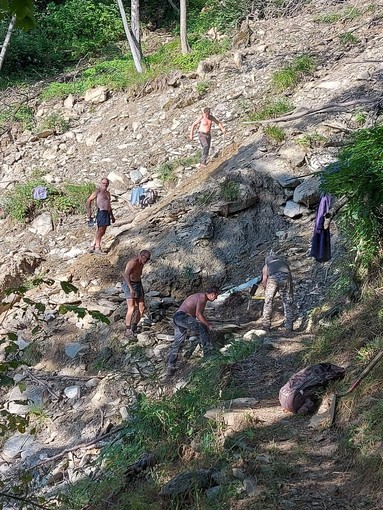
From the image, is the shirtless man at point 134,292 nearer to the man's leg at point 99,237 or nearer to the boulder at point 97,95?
the man's leg at point 99,237

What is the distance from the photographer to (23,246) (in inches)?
501

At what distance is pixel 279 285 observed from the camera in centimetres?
820

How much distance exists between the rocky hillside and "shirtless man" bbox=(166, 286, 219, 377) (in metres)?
0.33

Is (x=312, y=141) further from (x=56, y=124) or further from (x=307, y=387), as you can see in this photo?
(x=56, y=124)

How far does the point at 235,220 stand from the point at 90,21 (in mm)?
12408

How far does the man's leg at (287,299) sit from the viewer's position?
8.20 m

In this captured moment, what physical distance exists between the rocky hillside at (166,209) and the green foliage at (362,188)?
536 mm

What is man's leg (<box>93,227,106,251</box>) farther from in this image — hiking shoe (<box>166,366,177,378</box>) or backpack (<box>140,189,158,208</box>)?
hiking shoe (<box>166,366,177,378</box>)

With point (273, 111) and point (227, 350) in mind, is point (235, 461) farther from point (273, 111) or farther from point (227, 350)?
point (273, 111)

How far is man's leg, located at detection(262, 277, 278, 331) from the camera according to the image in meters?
8.22

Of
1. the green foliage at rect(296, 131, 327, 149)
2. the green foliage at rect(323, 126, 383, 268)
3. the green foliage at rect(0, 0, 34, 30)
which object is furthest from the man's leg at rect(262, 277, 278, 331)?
the green foliage at rect(0, 0, 34, 30)

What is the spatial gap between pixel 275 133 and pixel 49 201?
16.0 feet

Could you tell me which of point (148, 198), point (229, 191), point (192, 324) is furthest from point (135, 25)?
point (192, 324)

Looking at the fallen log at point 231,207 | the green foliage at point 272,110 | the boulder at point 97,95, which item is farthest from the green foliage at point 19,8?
the boulder at point 97,95
